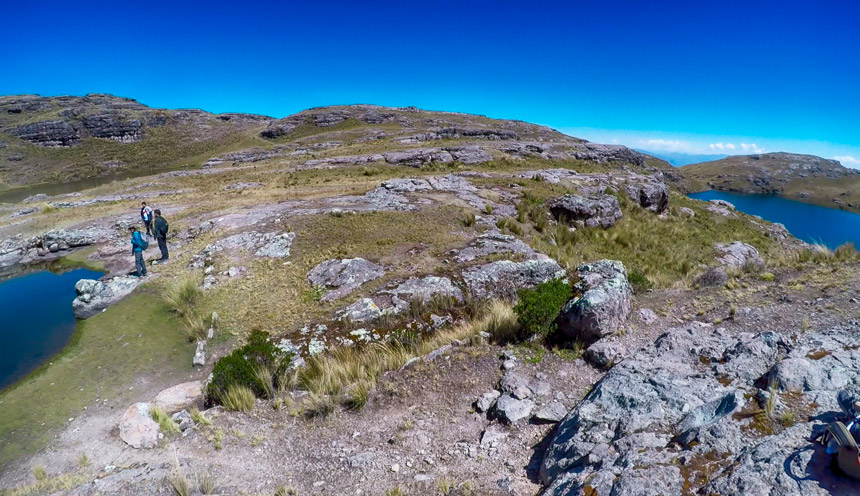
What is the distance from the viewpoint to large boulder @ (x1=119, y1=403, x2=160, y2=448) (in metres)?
7.47

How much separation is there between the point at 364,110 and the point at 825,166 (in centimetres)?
20102

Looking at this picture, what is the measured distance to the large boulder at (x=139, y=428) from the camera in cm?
747

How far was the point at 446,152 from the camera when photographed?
160 ft

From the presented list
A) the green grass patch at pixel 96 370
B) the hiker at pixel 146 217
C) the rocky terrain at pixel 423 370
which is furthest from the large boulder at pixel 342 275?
the hiker at pixel 146 217

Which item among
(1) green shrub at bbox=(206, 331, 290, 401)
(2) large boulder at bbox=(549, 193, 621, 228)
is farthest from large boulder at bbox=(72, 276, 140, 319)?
(2) large boulder at bbox=(549, 193, 621, 228)

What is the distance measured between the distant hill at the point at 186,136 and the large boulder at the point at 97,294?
53754 mm

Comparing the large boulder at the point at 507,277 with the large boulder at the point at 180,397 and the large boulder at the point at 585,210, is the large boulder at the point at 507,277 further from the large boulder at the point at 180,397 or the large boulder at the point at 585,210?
the large boulder at the point at 585,210

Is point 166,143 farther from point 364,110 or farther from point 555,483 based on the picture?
point 555,483

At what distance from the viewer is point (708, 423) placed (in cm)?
481

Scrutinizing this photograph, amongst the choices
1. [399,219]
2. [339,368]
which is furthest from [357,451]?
[399,219]

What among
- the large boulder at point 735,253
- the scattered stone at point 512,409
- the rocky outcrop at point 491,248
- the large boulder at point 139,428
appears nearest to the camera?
the scattered stone at point 512,409

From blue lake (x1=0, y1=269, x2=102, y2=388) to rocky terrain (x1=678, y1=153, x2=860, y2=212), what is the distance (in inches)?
5855

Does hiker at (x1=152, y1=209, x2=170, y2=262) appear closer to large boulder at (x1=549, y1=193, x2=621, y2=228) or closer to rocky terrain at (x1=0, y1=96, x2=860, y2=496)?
rocky terrain at (x1=0, y1=96, x2=860, y2=496)

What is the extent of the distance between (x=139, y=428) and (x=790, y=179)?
20263 cm
